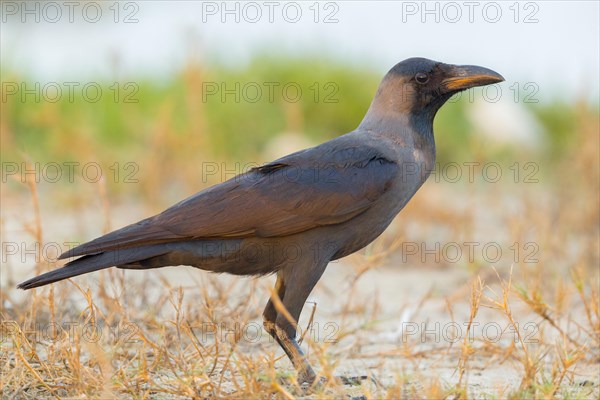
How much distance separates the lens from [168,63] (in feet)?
32.2

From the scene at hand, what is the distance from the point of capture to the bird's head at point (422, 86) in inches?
177

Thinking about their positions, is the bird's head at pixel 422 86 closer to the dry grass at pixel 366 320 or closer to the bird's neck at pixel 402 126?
the bird's neck at pixel 402 126

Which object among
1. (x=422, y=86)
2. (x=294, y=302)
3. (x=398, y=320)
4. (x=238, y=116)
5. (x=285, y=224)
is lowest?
(x=398, y=320)

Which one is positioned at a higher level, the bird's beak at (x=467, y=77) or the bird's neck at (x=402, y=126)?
the bird's beak at (x=467, y=77)

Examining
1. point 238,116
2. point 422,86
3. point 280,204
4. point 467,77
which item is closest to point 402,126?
→ point 422,86

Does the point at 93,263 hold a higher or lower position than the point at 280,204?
lower

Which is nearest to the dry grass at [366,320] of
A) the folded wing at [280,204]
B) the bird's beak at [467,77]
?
the folded wing at [280,204]

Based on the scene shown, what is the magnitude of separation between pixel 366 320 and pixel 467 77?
1.42m

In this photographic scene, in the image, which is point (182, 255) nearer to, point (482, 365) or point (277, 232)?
point (277, 232)

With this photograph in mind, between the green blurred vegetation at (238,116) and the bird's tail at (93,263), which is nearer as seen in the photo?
the bird's tail at (93,263)

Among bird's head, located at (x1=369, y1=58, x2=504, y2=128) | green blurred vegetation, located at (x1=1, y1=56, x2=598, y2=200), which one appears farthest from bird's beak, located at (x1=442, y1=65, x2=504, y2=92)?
green blurred vegetation, located at (x1=1, y1=56, x2=598, y2=200)

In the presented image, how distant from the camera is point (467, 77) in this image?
14.7ft

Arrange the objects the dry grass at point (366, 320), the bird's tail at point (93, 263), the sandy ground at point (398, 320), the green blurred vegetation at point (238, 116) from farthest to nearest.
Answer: the green blurred vegetation at point (238, 116)
the sandy ground at point (398, 320)
the bird's tail at point (93, 263)
the dry grass at point (366, 320)

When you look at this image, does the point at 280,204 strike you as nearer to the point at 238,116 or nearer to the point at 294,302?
the point at 294,302
